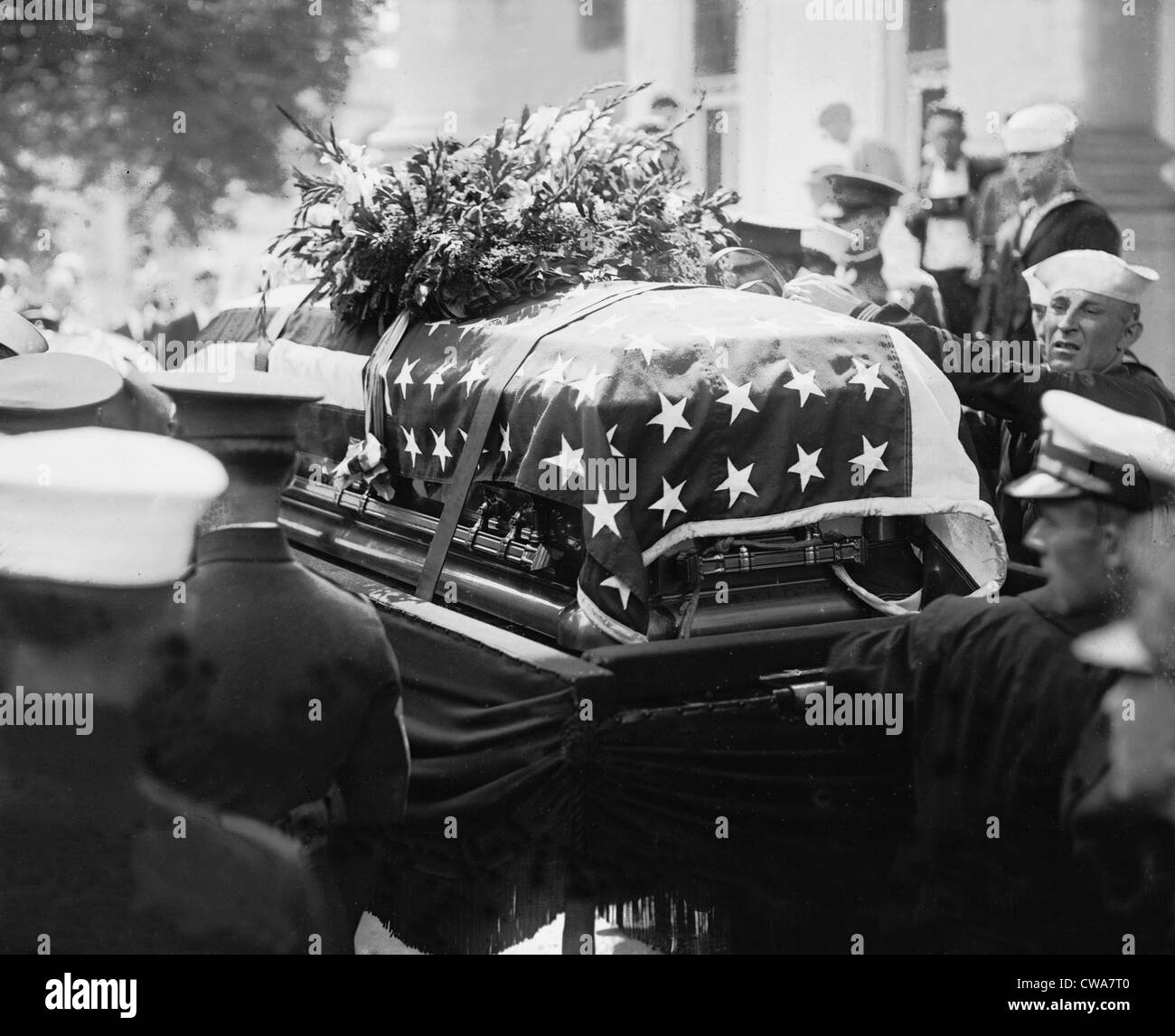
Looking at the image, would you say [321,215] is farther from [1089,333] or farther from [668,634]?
[1089,333]

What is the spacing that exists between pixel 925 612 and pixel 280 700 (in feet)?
4.62

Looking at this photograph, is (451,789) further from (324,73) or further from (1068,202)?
(1068,202)

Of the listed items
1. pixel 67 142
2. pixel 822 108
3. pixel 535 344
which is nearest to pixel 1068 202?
pixel 822 108

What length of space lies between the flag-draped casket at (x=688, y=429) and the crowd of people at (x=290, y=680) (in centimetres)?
27

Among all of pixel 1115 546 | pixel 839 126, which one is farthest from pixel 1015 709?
pixel 839 126

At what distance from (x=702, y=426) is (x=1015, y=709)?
906 millimetres

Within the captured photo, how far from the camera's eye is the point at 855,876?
3.11 metres

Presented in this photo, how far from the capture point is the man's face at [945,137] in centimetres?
371

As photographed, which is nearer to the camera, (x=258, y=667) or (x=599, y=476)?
(x=258, y=667)

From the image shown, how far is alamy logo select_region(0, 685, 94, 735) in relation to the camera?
2.92 meters

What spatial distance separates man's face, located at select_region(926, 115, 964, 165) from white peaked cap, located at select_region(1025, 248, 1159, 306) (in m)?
0.56

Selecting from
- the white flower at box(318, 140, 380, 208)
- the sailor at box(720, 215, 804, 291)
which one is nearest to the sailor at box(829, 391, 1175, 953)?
the sailor at box(720, 215, 804, 291)

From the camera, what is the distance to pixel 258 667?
291 cm
